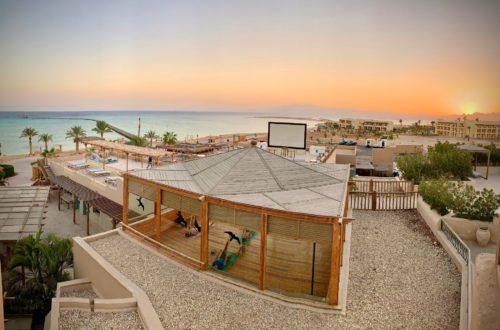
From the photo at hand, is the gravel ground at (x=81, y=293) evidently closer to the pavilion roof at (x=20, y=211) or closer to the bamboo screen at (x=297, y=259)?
the pavilion roof at (x=20, y=211)

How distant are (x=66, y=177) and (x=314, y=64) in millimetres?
44929

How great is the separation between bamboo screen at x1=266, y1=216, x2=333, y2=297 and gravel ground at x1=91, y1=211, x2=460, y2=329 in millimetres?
840

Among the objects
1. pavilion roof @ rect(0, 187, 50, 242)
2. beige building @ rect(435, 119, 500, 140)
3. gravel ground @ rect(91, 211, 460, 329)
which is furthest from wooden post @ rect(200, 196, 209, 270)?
beige building @ rect(435, 119, 500, 140)

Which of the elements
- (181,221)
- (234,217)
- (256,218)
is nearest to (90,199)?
(181,221)

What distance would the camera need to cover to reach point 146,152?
2033 centimetres

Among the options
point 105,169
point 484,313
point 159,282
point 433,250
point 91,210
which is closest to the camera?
point 484,313

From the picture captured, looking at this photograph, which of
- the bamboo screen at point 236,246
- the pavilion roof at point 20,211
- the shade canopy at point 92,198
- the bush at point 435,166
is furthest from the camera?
the bush at point 435,166

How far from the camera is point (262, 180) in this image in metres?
10.5

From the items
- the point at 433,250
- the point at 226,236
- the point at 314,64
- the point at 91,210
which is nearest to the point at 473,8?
the point at 314,64

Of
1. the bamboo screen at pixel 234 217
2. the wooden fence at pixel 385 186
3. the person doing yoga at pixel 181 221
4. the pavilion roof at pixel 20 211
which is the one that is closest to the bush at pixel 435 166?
the wooden fence at pixel 385 186

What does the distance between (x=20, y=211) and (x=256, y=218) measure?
9.41m

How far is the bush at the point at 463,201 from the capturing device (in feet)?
40.0

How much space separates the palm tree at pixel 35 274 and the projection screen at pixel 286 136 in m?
13.2

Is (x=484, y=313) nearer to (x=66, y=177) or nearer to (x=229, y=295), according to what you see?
(x=229, y=295)
